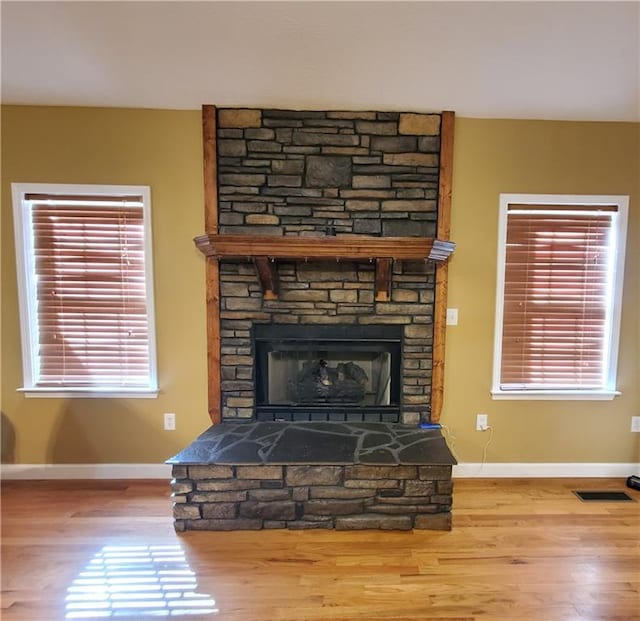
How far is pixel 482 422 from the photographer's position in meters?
2.35

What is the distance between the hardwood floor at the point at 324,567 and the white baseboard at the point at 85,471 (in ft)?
0.76

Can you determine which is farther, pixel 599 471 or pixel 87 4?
pixel 599 471

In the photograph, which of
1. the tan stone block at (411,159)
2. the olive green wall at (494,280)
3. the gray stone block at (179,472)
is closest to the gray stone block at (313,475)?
the gray stone block at (179,472)

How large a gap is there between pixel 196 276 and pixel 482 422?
220 cm

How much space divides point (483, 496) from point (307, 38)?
2813 mm

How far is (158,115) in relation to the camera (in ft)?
7.13

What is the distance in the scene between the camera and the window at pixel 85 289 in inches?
87.4

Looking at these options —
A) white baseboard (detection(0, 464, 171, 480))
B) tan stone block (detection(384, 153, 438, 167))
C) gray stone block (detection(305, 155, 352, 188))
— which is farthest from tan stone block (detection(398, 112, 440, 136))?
white baseboard (detection(0, 464, 171, 480))

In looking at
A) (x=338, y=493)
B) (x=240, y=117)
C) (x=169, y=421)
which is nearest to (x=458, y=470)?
(x=338, y=493)

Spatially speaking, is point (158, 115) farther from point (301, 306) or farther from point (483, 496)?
point (483, 496)

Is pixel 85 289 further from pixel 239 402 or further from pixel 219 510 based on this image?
pixel 219 510

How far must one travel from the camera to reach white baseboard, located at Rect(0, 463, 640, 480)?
7.62 feet

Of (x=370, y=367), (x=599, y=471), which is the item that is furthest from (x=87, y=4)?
(x=599, y=471)

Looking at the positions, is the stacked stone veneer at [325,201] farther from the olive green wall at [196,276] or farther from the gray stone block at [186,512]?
the gray stone block at [186,512]
